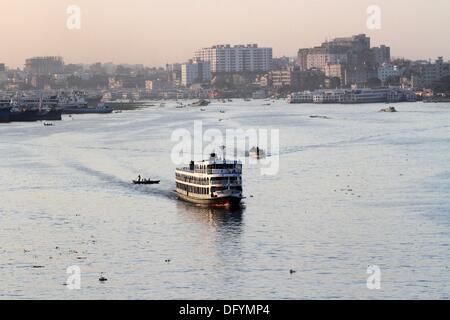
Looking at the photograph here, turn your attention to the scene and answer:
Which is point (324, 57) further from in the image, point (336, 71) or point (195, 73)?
point (195, 73)

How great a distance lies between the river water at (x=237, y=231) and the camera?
12.8m

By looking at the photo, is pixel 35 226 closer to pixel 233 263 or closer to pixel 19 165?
pixel 233 263

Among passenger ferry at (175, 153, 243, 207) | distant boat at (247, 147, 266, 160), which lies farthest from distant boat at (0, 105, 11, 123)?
passenger ferry at (175, 153, 243, 207)

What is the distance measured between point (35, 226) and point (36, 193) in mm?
4890

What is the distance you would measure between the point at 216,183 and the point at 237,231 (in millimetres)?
3027

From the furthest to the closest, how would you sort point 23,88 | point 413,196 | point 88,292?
1. point 23,88
2. point 413,196
3. point 88,292

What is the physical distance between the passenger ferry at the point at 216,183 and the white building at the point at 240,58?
136m

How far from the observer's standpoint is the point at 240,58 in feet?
519

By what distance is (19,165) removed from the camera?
29.9 m

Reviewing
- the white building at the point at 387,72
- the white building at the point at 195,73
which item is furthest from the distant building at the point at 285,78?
the white building at the point at 195,73

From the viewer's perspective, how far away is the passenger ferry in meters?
19.6

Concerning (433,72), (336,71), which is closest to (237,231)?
(433,72)
